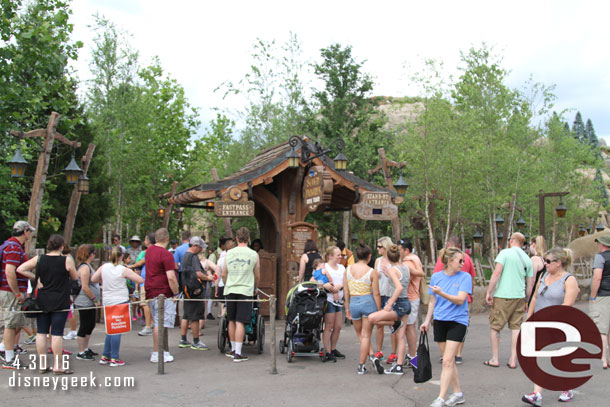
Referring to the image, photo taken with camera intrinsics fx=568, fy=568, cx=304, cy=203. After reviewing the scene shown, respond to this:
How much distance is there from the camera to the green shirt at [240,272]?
857 cm

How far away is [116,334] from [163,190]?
25745mm

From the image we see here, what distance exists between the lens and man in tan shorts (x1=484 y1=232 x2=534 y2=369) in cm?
803

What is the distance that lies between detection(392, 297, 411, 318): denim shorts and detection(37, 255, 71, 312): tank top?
4411 mm

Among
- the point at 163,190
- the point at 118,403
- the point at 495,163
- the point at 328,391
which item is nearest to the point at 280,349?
the point at 328,391

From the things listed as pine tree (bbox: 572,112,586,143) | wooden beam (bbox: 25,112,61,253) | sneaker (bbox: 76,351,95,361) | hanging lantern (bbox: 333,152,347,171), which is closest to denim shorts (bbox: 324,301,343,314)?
sneaker (bbox: 76,351,95,361)

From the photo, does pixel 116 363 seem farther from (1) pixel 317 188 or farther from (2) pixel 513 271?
(2) pixel 513 271

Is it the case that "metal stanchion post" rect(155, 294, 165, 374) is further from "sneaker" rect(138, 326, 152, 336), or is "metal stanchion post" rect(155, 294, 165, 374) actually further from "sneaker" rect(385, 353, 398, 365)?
"sneaker" rect(138, 326, 152, 336)

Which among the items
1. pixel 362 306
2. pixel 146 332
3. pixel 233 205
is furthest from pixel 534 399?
pixel 146 332

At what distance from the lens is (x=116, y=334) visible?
26.5 ft

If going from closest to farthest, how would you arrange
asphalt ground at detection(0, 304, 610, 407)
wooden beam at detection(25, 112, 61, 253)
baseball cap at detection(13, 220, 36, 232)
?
1. asphalt ground at detection(0, 304, 610, 407)
2. baseball cap at detection(13, 220, 36, 232)
3. wooden beam at detection(25, 112, 61, 253)

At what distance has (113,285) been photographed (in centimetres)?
805

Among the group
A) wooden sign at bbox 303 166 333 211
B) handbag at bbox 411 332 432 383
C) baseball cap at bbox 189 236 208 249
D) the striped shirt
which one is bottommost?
handbag at bbox 411 332 432 383

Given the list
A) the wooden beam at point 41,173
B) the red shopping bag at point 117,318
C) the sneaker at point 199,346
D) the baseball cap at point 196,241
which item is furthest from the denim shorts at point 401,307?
the wooden beam at point 41,173

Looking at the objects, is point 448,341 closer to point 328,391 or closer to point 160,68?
point 328,391
